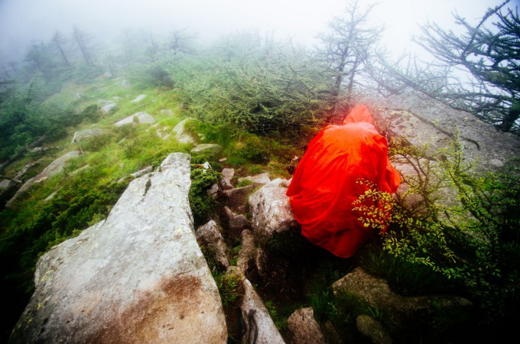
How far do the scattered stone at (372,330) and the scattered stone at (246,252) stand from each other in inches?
75.6

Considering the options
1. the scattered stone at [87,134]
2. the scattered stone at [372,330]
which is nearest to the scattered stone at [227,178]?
the scattered stone at [372,330]

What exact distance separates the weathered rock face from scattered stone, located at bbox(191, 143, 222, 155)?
3.87m

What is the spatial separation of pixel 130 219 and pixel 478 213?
15.4ft

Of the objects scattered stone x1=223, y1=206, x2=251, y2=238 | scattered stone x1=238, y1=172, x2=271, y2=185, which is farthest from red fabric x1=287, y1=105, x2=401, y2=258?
scattered stone x1=238, y1=172, x2=271, y2=185

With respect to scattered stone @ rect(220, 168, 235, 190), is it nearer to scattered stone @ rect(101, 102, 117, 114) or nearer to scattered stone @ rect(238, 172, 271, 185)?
scattered stone @ rect(238, 172, 271, 185)

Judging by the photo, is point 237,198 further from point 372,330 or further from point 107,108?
point 107,108

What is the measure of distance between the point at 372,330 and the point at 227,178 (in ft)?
15.6

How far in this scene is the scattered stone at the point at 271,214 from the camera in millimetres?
3742

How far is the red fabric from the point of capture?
9.84ft

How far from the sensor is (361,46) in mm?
6051

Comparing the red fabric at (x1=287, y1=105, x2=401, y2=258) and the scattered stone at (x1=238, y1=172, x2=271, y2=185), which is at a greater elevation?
the red fabric at (x1=287, y1=105, x2=401, y2=258)

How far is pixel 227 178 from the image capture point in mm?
5949

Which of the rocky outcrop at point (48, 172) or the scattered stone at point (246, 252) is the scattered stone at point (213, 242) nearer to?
the scattered stone at point (246, 252)

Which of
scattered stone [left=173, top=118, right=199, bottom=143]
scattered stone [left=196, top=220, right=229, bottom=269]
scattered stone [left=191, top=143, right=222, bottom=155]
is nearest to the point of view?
scattered stone [left=196, top=220, right=229, bottom=269]
